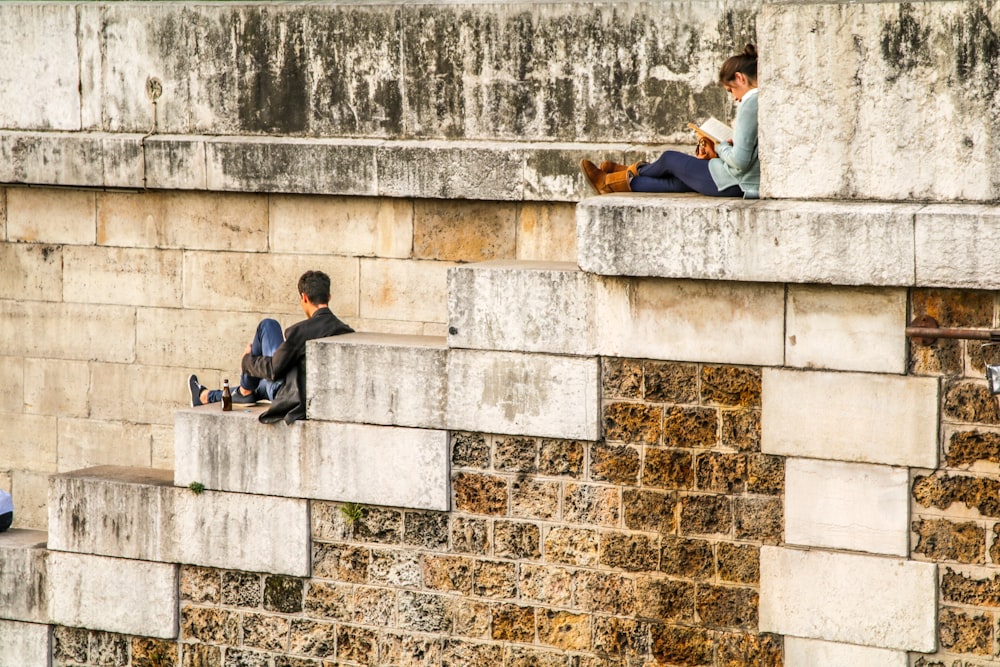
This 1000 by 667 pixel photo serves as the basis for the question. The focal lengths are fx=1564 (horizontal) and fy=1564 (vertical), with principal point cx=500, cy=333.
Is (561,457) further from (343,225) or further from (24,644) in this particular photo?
(24,644)

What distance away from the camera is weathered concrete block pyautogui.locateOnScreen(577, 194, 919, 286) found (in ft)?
21.1

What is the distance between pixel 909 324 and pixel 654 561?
1.63 meters

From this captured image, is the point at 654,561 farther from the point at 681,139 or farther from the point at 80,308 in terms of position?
the point at 80,308

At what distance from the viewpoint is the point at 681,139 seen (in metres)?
8.03

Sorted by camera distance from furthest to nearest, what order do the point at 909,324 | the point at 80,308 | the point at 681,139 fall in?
the point at 80,308 → the point at 681,139 → the point at 909,324

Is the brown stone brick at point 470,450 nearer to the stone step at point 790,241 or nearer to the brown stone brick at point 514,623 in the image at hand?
the brown stone brick at point 514,623

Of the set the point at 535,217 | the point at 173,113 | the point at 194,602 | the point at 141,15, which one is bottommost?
the point at 194,602

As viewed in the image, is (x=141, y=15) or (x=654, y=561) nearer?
(x=654, y=561)

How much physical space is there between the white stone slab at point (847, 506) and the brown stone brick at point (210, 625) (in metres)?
3.09

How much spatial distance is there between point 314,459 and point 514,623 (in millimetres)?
1303

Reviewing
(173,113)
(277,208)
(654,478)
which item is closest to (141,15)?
(173,113)

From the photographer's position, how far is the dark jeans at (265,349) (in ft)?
26.9

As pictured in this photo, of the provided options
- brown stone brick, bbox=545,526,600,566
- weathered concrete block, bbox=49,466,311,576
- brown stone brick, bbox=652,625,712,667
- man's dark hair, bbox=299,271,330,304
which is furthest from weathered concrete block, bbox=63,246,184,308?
brown stone brick, bbox=652,625,712,667

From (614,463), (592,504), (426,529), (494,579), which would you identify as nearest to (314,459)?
(426,529)
